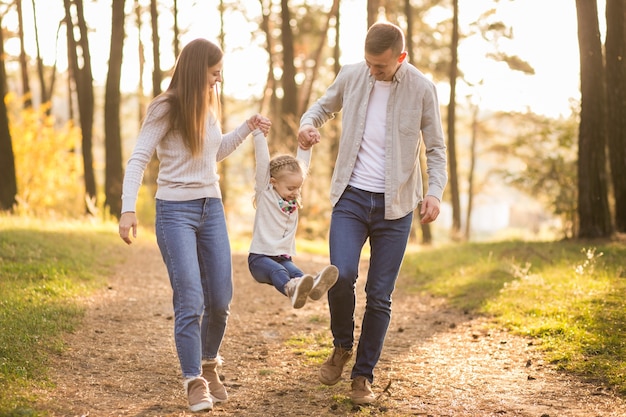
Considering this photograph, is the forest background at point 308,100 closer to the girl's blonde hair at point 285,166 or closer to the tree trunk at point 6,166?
the tree trunk at point 6,166

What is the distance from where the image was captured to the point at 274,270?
5.39m

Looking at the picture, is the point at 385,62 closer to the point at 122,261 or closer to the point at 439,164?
the point at 439,164

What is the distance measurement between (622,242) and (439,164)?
784 centimetres

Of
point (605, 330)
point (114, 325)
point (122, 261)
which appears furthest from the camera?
point (122, 261)

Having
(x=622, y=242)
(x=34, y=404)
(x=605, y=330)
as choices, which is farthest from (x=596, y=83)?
(x=34, y=404)

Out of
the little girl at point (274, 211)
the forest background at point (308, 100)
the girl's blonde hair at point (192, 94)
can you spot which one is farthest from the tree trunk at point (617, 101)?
the girl's blonde hair at point (192, 94)

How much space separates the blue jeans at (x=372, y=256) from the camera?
5.26 metres

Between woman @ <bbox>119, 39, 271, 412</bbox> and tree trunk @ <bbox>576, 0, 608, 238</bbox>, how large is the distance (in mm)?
8894

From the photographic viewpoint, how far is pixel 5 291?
25.6 ft

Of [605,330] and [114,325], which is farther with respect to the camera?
[114,325]

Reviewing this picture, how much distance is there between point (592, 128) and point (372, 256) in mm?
8250

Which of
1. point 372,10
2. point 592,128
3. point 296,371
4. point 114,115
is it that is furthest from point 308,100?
point 296,371

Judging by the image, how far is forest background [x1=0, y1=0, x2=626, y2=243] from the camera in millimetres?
12773

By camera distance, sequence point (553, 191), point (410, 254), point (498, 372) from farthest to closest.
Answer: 1. point (553, 191)
2. point (410, 254)
3. point (498, 372)
